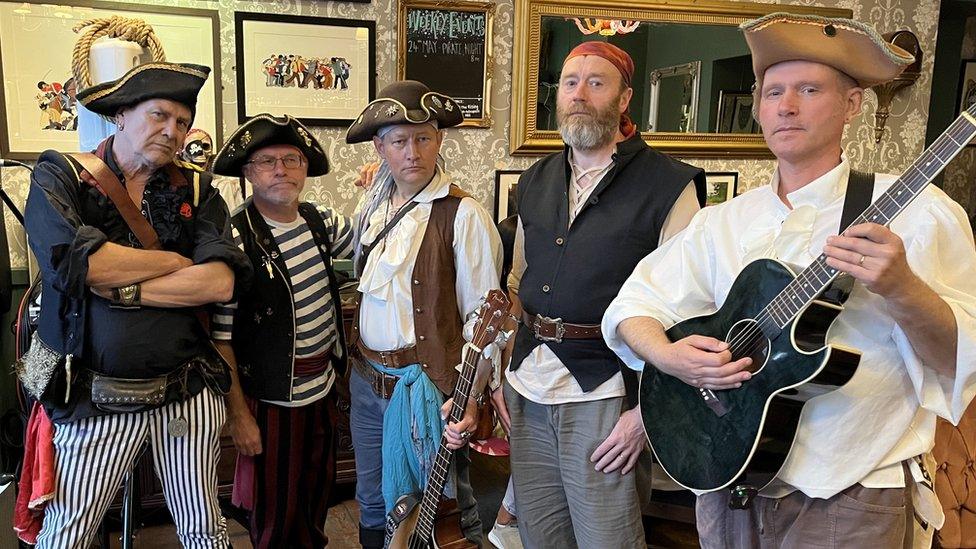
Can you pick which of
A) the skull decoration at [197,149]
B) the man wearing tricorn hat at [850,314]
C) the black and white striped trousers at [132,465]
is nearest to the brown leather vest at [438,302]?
the black and white striped trousers at [132,465]

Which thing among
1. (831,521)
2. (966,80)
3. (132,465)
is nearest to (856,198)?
(831,521)

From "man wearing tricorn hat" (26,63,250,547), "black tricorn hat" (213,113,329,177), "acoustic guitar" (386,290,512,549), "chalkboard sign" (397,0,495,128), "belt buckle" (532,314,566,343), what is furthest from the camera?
"chalkboard sign" (397,0,495,128)

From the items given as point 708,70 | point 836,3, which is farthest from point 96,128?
point 836,3

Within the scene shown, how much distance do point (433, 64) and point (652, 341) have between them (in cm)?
211

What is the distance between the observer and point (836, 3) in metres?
3.67

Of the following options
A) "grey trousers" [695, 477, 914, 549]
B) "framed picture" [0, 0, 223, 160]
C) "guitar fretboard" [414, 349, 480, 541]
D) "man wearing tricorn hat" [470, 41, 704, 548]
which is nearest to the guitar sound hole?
"grey trousers" [695, 477, 914, 549]

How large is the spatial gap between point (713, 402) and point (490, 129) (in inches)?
86.9

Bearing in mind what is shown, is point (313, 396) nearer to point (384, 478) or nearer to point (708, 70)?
point (384, 478)

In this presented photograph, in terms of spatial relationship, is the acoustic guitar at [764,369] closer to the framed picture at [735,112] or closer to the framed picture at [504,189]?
the framed picture at [504,189]

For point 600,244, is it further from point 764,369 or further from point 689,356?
point 764,369

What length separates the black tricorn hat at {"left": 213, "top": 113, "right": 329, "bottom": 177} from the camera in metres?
2.01

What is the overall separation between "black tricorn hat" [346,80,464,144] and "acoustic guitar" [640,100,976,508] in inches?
39.4

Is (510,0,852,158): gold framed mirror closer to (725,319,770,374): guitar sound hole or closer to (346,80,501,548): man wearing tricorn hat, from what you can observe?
(346,80,501,548): man wearing tricorn hat

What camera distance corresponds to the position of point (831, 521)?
122 cm
